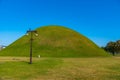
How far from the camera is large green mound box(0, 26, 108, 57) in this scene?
108m

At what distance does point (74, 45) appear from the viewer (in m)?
118

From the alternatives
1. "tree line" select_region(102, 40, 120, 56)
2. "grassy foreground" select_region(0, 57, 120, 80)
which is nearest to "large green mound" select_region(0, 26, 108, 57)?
"tree line" select_region(102, 40, 120, 56)

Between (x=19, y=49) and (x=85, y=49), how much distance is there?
27253 mm

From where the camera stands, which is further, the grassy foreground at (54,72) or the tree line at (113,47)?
the tree line at (113,47)

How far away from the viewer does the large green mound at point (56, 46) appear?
10780cm

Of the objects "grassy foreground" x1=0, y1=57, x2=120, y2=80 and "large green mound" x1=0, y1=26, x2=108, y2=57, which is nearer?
"grassy foreground" x1=0, y1=57, x2=120, y2=80

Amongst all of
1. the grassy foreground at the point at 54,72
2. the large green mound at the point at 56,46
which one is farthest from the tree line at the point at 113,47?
the grassy foreground at the point at 54,72

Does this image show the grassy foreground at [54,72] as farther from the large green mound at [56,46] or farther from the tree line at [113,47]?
the tree line at [113,47]

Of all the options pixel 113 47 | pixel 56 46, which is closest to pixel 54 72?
pixel 56 46

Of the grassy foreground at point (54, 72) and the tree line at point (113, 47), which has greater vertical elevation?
the tree line at point (113, 47)

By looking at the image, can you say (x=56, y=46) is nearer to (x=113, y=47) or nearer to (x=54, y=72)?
(x=113, y=47)

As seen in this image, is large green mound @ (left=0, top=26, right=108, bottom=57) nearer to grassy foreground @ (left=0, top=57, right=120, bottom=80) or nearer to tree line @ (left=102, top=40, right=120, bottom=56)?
tree line @ (left=102, top=40, right=120, bottom=56)

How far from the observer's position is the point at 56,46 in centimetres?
11569

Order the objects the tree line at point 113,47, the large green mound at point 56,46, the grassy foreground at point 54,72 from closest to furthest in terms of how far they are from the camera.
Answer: the grassy foreground at point 54,72 < the large green mound at point 56,46 < the tree line at point 113,47
